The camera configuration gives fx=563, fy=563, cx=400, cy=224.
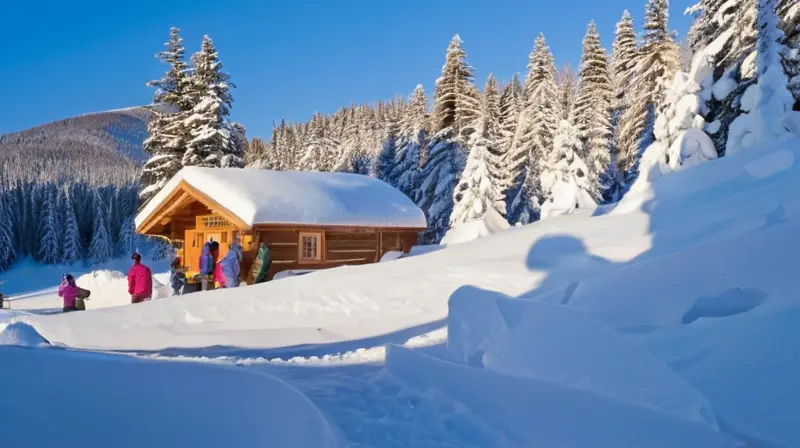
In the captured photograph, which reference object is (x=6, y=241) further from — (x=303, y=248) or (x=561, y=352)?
(x=561, y=352)

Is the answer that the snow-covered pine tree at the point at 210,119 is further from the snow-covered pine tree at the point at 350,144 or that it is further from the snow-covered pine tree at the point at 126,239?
the snow-covered pine tree at the point at 126,239

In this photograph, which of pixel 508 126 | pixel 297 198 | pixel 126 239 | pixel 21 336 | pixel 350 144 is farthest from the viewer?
pixel 350 144

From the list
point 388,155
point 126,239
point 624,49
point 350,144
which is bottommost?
point 126,239

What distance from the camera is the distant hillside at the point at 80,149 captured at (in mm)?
71062

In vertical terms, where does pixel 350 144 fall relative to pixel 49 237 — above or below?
above

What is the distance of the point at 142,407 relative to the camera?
3.48m

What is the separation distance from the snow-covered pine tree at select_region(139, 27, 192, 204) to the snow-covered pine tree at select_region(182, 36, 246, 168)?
25.4 inches

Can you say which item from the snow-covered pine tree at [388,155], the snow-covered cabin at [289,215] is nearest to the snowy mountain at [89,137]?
the snow-covered pine tree at [388,155]

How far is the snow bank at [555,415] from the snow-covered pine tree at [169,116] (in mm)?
25777

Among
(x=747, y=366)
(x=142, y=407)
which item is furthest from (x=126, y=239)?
(x=747, y=366)

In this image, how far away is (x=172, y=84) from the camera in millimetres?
29375

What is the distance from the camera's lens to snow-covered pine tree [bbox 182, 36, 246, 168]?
90.0 ft

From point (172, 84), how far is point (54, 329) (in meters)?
22.6

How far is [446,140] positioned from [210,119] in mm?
14807
